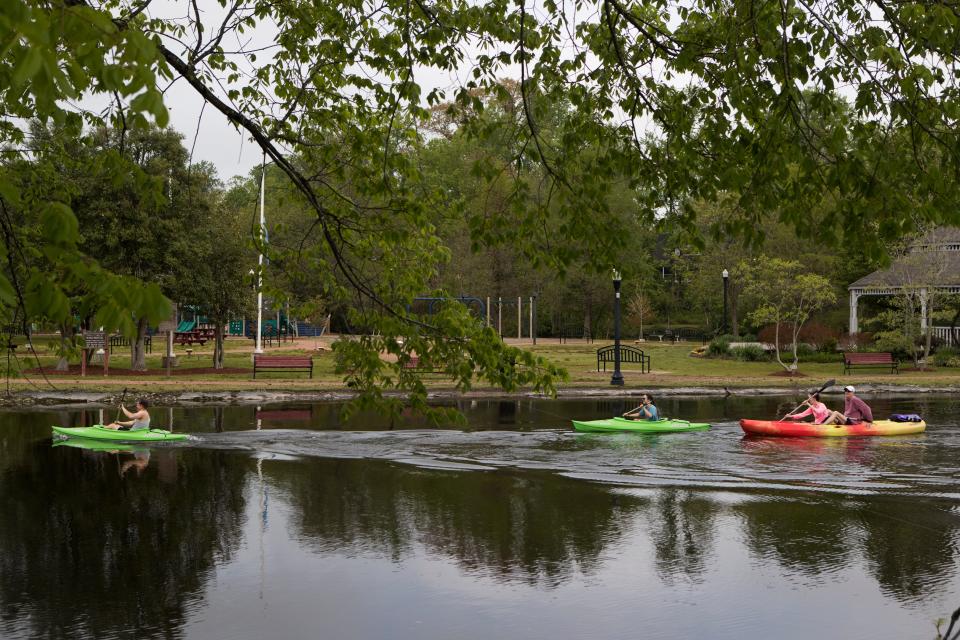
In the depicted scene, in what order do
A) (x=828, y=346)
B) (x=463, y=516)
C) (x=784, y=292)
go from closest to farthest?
(x=463, y=516) → (x=784, y=292) → (x=828, y=346)

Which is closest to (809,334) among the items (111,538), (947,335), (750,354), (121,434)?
(750,354)

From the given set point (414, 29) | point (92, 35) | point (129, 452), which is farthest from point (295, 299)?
point (129, 452)

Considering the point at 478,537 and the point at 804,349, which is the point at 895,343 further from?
the point at 478,537

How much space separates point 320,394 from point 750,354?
78.7 feet

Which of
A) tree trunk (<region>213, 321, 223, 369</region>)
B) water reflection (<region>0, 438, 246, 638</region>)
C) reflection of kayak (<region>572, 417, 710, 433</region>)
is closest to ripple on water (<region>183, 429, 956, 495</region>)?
reflection of kayak (<region>572, 417, 710, 433</region>)

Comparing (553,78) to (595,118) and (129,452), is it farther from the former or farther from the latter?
(129,452)

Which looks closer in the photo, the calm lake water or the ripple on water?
the calm lake water

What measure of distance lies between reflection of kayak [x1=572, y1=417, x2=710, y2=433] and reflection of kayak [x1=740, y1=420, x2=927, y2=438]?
1.40 m

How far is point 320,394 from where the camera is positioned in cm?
3050

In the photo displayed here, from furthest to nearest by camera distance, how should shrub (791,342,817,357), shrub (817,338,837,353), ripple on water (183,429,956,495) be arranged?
shrub (817,338,837,353) → shrub (791,342,817,357) → ripple on water (183,429,956,495)

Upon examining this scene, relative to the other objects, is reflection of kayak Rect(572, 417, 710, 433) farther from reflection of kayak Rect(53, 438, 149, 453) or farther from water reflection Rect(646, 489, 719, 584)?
reflection of kayak Rect(53, 438, 149, 453)

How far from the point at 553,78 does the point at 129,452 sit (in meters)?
14.0

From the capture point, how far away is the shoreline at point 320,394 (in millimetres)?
28375

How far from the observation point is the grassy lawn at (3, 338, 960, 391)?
31.7 meters
